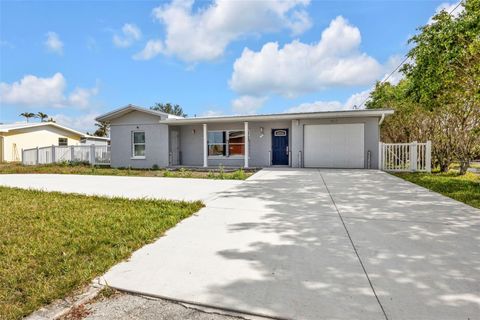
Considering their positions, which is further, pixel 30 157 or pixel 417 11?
pixel 30 157

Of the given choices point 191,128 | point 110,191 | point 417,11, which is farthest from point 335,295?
point 191,128

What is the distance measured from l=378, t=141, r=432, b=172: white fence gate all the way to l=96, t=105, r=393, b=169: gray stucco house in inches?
15.1

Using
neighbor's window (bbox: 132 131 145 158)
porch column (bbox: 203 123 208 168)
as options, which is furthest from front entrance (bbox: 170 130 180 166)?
porch column (bbox: 203 123 208 168)

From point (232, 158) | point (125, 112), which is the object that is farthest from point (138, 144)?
point (232, 158)

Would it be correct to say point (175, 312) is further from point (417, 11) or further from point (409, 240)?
point (417, 11)

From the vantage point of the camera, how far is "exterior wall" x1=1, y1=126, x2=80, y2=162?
23.2 meters

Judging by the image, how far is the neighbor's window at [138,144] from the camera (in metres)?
17.0

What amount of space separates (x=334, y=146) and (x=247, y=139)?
4.44 m

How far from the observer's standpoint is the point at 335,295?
2381 millimetres

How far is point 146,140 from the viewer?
1677 cm

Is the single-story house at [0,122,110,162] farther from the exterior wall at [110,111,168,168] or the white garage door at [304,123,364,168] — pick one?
the white garage door at [304,123,364,168]

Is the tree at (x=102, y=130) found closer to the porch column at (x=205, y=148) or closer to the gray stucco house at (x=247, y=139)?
the gray stucco house at (x=247, y=139)

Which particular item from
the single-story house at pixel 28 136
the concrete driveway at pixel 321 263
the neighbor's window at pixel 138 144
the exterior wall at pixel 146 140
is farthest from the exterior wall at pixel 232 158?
the single-story house at pixel 28 136

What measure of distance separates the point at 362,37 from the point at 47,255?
57.9 feet
